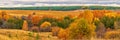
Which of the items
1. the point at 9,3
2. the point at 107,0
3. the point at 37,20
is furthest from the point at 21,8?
the point at 37,20

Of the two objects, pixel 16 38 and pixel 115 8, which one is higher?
pixel 16 38

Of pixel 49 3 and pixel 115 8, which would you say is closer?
pixel 115 8

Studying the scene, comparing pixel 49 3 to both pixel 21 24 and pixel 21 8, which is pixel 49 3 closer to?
pixel 21 8

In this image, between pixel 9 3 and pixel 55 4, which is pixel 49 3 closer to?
pixel 55 4

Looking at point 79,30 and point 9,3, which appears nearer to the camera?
point 79,30

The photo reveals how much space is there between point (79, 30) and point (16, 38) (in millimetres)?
13998

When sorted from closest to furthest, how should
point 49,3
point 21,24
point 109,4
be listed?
point 21,24 < point 109,4 < point 49,3

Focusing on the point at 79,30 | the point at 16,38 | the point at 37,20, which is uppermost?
the point at 16,38

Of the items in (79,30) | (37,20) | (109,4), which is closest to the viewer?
(79,30)

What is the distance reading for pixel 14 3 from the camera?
81375 millimetres

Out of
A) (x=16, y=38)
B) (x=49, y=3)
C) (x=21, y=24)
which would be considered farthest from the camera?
(x=49, y=3)

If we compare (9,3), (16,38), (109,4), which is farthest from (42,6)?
(16,38)

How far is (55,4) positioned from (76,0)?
15.7ft

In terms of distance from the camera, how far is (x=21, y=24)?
5409 cm
